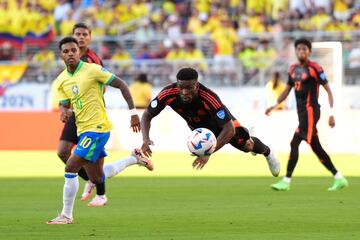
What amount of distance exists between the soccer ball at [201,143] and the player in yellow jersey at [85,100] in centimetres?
65

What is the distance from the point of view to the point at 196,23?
33.6 meters

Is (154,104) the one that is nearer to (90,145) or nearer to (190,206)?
(90,145)

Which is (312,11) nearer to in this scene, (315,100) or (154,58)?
(154,58)

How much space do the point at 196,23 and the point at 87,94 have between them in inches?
877

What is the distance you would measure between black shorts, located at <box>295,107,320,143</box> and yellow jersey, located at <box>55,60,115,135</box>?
5.21m

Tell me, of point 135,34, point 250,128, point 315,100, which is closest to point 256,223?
point 250,128

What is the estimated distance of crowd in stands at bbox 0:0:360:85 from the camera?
102ft

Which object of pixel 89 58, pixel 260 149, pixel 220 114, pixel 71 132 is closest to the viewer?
pixel 220 114

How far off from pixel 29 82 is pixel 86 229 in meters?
20.3

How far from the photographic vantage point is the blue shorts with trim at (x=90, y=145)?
37.0ft

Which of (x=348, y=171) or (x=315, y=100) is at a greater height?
(x=315, y=100)

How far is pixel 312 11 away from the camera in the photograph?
109 ft

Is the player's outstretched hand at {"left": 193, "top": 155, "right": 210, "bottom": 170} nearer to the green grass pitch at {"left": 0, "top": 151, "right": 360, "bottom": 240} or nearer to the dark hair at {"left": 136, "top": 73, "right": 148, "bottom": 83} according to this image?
the green grass pitch at {"left": 0, "top": 151, "right": 360, "bottom": 240}

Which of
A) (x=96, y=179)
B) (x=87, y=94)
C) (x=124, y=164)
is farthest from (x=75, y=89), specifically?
(x=124, y=164)
